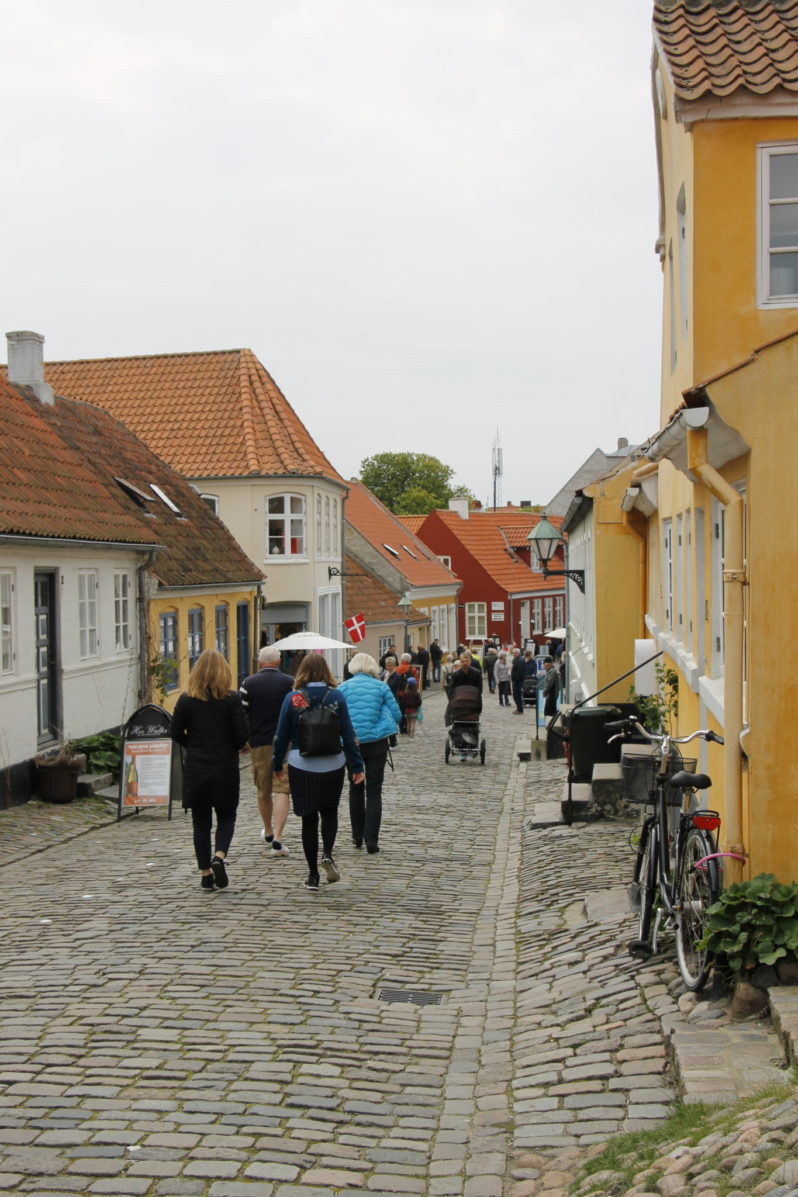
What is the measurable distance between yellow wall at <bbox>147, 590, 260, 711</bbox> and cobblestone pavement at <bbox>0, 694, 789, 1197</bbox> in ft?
33.2

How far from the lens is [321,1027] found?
6.63m

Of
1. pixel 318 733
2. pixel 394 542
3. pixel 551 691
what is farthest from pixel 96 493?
pixel 394 542

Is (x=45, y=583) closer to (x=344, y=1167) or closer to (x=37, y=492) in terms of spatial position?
(x=37, y=492)

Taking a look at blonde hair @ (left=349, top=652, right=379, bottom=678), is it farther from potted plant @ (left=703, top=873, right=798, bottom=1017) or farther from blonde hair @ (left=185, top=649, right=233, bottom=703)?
potted plant @ (left=703, top=873, right=798, bottom=1017)

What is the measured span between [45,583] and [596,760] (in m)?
7.34

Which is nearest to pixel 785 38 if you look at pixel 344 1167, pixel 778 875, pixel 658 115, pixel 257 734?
pixel 658 115

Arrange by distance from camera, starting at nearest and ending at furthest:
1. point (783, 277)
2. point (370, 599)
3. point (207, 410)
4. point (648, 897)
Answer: point (648, 897) → point (783, 277) → point (207, 410) → point (370, 599)

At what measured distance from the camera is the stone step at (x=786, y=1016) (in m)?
5.26

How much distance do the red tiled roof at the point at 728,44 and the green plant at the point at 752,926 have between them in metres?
5.08

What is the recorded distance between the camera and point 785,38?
30.4ft

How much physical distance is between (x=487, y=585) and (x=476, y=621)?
191 centimetres

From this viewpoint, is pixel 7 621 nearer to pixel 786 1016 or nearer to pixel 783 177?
pixel 783 177

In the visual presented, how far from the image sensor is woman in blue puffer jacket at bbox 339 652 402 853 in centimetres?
1167

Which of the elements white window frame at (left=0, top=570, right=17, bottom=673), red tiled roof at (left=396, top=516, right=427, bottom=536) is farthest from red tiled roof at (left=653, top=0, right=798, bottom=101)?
red tiled roof at (left=396, top=516, right=427, bottom=536)
